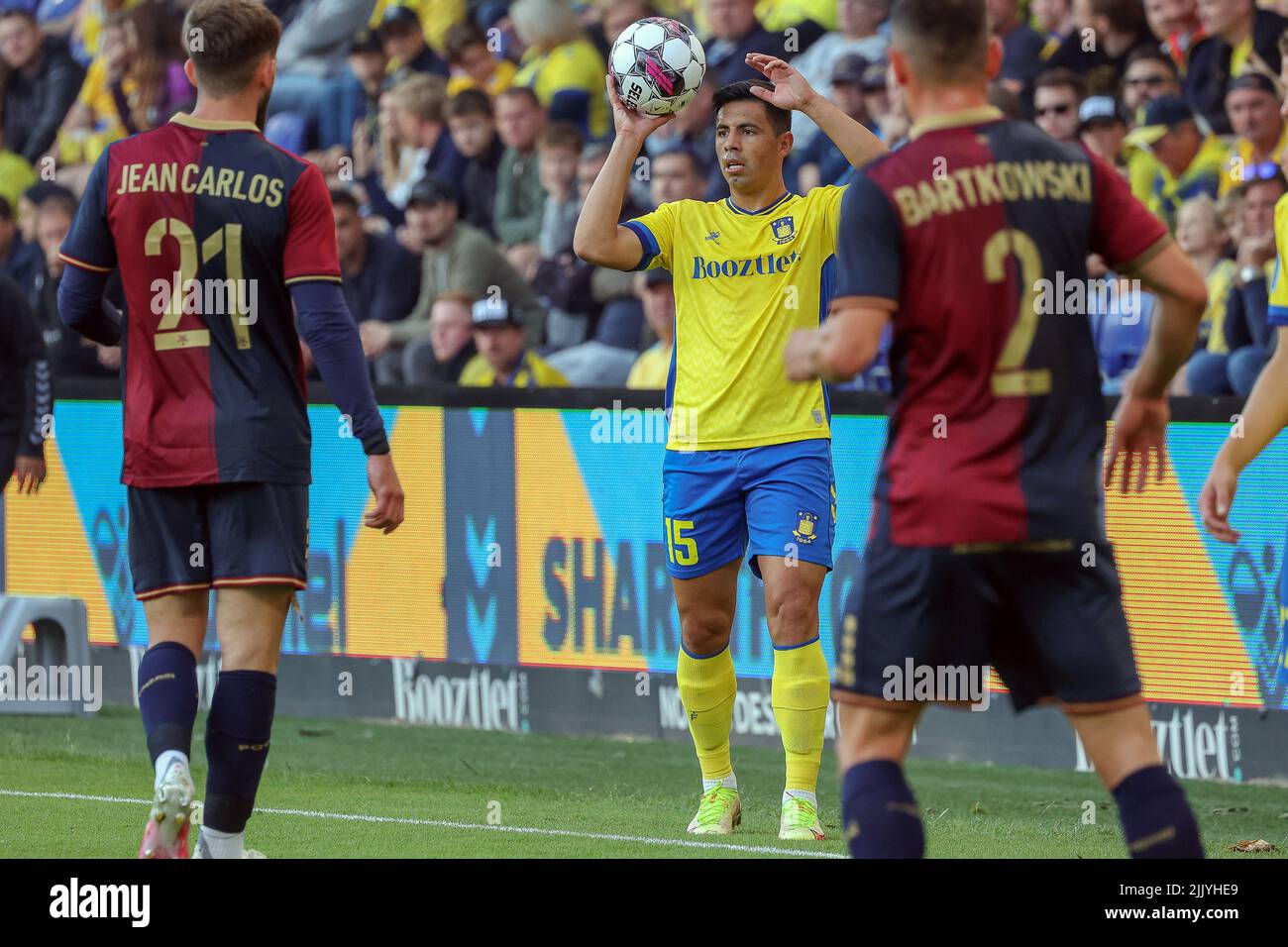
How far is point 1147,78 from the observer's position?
11.0 meters

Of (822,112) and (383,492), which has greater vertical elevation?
(822,112)

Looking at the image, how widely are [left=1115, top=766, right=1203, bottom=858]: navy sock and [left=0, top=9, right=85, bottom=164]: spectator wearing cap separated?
14626 mm

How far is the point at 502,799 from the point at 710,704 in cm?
119

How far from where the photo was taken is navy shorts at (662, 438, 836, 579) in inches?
268

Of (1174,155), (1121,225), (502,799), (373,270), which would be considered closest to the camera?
(1121,225)

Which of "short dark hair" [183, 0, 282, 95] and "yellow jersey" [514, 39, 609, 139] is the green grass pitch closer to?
"short dark hair" [183, 0, 282, 95]

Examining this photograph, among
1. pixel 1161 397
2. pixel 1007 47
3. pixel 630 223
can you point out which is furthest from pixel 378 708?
pixel 1161 397

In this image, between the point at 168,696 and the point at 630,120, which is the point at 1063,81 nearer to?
the point at 630,120

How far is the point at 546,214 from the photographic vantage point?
13148 millimetres

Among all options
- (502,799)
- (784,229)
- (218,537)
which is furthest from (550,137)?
(218,537)

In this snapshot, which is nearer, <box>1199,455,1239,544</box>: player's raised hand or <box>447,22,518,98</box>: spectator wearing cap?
<box>1199,455,1239,544</box>: player's raised hand

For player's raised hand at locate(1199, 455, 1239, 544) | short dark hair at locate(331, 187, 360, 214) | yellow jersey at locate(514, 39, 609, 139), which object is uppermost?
yellow jersey at locate(514, 39, 609, 139)

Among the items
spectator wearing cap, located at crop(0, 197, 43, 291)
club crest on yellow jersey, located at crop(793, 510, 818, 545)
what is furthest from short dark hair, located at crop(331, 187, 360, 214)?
club crest on yellow jersey, located at crop(793, 510, 818, 545)
